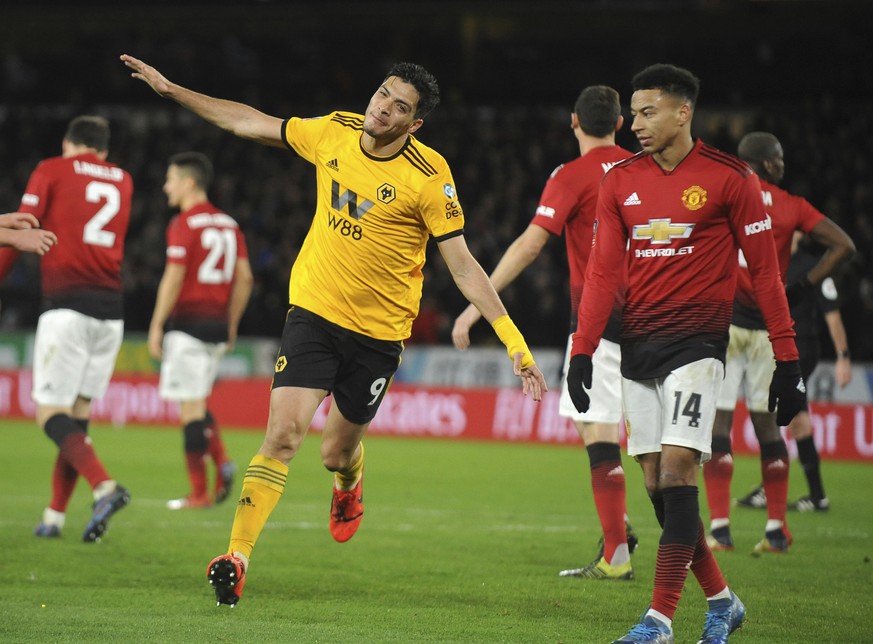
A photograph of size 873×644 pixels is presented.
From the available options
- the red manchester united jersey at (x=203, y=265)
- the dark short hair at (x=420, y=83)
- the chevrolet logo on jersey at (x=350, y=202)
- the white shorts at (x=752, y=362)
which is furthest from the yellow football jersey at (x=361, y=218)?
the red manchester united jersey at (x=203, y=265)

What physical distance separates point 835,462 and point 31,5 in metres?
20.9

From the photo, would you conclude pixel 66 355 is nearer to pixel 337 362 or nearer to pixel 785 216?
pixel 337 362

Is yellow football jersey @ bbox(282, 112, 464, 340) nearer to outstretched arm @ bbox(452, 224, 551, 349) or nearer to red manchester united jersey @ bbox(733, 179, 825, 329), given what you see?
outstretched arm @ bbox(452, 224, 551, 349)

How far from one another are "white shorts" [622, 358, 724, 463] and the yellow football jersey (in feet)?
3.91

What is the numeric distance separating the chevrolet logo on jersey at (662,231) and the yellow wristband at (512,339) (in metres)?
0.70

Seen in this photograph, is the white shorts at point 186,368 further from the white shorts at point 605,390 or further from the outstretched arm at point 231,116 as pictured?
the outstretched arm at point 231,116

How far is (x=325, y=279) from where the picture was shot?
5.86 meters

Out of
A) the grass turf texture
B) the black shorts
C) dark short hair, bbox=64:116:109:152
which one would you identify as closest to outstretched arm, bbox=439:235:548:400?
the black shorts

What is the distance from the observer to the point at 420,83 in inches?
228

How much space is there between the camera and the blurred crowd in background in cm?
2180

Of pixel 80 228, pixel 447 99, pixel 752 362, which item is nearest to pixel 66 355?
pixel 80 228

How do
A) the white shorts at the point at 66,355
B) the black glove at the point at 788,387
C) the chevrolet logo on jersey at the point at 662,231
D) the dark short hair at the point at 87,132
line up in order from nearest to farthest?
the black glove at the point at 788,387
the chevrolet logo on jersey at the point at 662,231
the white shorts at the point at 66,355
the dark short hair at the point at 87,132

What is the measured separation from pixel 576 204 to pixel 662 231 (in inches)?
69.7

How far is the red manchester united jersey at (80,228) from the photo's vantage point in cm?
827
